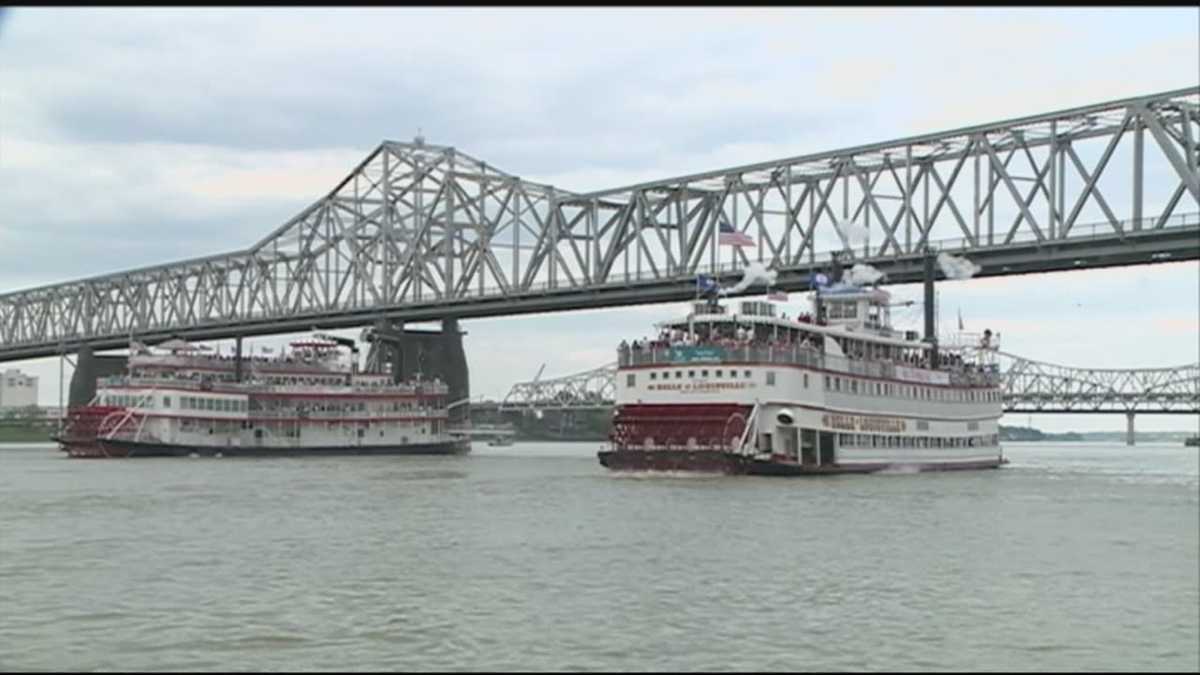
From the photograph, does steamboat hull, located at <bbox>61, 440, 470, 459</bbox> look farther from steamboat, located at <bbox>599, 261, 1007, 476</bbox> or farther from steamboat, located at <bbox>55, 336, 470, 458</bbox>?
steamboat, located at <bbox>599, 261, 1007, 476</bbox>

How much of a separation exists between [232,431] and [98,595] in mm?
80381

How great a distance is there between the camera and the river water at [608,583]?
63.8ft

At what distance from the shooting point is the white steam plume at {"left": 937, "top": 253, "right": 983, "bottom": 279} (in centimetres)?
7706

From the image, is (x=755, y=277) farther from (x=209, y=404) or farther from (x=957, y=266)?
(x=209, y=404)

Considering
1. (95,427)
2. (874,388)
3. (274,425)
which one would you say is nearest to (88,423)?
(95,427)

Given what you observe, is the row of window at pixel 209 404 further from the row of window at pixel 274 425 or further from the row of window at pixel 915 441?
the row of window at pixel 915 441

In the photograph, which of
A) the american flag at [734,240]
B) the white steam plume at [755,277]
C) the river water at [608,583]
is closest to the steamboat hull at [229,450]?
the white steam plume at [755,277]

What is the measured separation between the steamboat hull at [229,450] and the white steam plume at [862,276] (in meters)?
40.9

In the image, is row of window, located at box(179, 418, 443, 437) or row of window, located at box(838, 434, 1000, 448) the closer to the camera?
row of window, located at box(838, 434, 1000, 448)

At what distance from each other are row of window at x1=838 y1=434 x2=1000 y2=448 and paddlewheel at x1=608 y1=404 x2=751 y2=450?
7033 mm

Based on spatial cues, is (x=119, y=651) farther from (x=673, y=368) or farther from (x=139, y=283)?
(x=139, y=283)

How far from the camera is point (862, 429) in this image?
65.1m

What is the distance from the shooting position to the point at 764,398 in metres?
59.2

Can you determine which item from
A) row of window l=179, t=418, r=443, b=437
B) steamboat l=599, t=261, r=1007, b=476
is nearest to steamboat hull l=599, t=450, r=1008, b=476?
steamboat l=599, t=261, r=1007, b=476
